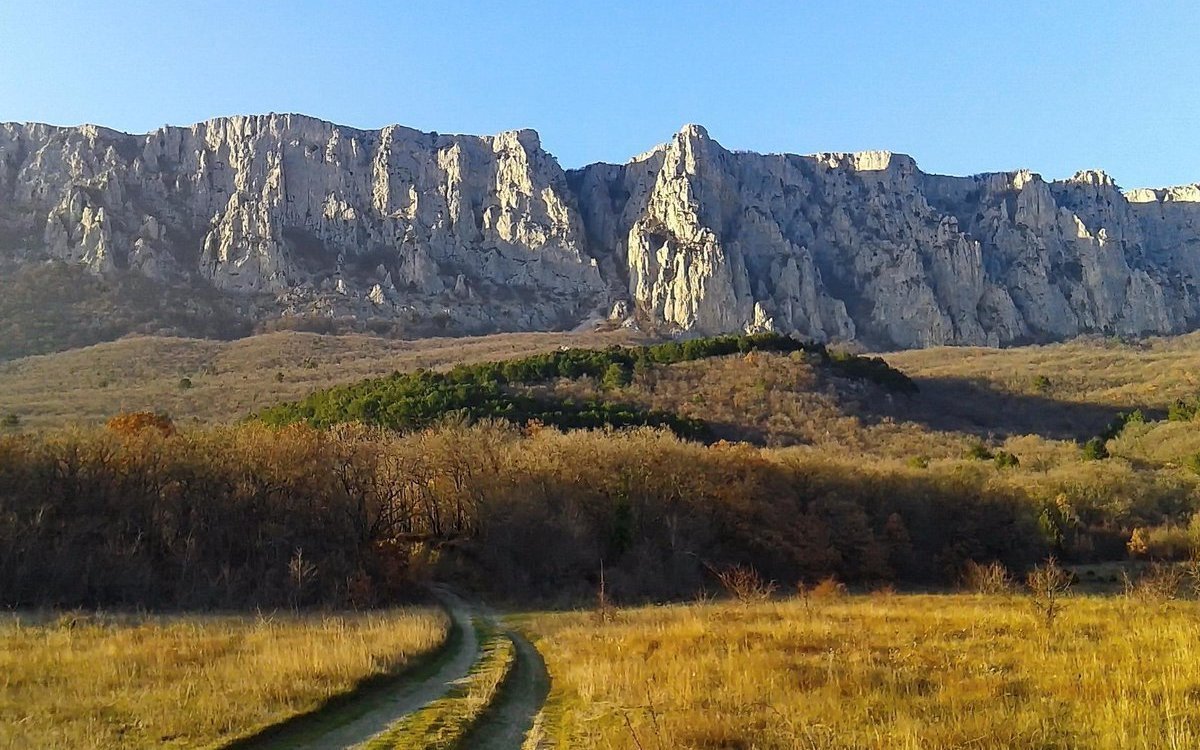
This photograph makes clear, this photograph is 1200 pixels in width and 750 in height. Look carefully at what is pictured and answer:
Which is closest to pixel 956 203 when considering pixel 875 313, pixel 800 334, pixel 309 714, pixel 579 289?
pixel 875 313

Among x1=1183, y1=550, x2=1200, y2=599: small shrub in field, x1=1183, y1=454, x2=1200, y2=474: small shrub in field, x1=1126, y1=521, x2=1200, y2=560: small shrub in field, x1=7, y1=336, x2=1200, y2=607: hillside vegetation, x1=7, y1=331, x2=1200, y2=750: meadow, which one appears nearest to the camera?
x1=7, y1=331, x2=1200, y2=750: meadow

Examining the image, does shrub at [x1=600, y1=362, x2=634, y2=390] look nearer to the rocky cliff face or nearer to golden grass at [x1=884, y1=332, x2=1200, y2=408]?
golden grass at [x1=884, y1=332, x2=1200, y2=408]

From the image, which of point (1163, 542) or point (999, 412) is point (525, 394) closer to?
point (1163, 542)

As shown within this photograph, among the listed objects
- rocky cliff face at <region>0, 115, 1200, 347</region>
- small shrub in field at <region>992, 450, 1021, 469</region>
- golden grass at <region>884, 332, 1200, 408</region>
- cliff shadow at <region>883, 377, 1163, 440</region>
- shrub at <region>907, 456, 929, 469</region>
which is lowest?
small shrub in field at <region>992, 450, 1021, 469</region>

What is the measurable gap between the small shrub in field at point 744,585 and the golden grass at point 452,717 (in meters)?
12.0

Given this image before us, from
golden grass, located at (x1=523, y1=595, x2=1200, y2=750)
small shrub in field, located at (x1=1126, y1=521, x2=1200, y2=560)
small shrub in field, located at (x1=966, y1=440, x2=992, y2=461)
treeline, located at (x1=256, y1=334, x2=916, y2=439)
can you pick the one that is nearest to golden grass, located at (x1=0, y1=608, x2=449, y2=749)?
golden grass, located at (x1=523, y1=595, x2=1200, y2=750)

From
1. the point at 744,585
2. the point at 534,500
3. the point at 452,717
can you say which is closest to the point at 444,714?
the point at 452,717

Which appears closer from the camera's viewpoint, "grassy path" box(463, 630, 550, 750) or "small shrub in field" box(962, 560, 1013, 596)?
"grassy path" box(463, 630, 550, 750)

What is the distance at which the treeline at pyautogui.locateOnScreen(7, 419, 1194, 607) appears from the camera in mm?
25859

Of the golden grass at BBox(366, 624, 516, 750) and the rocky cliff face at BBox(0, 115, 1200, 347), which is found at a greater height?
the rocky cliff face at BBox(0, 115, 1200, 347)

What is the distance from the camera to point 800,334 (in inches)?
5600

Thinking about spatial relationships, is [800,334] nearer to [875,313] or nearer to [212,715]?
[875,313]

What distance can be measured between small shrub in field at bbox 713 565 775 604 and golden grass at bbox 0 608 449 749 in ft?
37.9

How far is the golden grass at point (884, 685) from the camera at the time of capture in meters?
7.10
